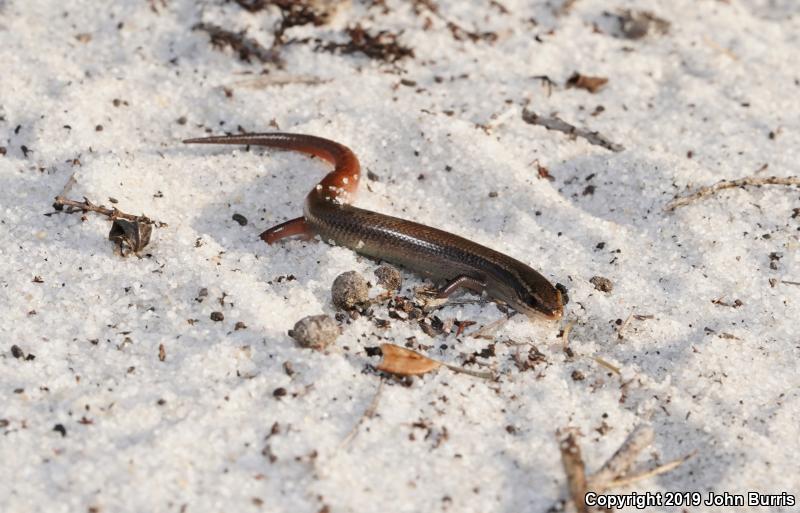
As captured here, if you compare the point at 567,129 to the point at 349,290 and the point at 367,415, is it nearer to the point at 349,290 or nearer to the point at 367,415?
the point at 349,290

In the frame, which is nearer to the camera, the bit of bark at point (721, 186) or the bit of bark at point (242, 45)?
the bit of bark at point (721, 186)

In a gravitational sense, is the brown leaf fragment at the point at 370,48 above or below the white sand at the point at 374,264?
above

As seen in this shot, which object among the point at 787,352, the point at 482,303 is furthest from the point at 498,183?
the point at 787,352

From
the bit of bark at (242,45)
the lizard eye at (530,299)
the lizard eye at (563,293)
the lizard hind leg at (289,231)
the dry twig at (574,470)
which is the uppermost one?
the bit of bark at (242,45)

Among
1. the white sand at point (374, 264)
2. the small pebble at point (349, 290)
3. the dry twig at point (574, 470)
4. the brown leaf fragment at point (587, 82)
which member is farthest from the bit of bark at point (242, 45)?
the dry twig at point (574, 470)

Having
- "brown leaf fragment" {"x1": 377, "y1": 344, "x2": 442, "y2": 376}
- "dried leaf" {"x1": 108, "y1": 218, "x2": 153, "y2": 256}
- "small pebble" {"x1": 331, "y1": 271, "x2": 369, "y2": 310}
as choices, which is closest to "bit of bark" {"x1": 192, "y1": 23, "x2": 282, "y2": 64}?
"dried leaf" {"x1": 108, "y1": 218, "x2": 153, "y2": 256}

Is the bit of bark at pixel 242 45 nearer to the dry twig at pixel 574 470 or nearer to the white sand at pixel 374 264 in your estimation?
the white sand at pixel 374 264

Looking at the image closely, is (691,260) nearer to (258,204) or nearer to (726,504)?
(726,504)

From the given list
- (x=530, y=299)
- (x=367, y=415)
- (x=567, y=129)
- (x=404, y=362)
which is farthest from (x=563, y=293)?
(x=567, y=129)
